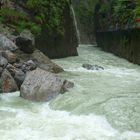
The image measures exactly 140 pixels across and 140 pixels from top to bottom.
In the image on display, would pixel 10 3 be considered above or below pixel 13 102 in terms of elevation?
above

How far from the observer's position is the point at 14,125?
300 inches

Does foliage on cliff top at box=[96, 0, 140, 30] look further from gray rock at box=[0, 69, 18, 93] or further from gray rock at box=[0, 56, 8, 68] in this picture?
gray rock at box=[0, 69, 18, 93]

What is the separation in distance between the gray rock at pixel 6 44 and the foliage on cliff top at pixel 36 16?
263 centimetres

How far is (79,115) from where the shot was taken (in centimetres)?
840

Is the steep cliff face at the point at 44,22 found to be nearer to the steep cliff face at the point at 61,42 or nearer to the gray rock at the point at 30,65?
the steep cliff face at the point at 61,42

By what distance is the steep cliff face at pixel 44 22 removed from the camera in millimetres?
16250

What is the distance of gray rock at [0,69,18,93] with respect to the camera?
10.7 m

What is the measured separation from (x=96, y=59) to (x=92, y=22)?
14.6 meters

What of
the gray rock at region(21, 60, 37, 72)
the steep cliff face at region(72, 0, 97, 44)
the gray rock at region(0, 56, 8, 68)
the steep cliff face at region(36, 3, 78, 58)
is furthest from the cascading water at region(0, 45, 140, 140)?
the steep cliff face at region(72, 0, 97, 44)

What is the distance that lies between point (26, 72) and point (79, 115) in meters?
3.81

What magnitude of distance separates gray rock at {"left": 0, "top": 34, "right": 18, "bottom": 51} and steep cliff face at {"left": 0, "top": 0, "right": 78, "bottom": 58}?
3.33 feet

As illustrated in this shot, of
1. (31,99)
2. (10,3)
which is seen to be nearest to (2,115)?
(31,99)

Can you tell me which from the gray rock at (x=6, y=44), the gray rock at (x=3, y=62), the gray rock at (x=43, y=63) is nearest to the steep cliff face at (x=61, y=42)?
the gray rock at (x=43, y=63)

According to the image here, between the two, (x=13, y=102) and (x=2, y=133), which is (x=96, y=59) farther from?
(x=2, y=133)
